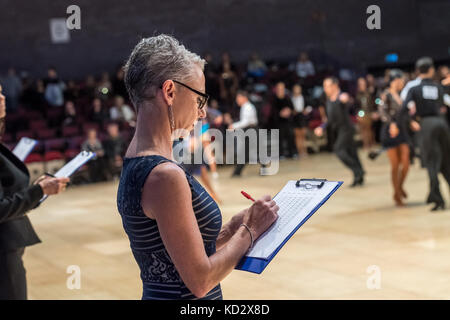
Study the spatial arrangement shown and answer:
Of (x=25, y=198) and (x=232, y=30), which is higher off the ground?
(x=232, y=30)

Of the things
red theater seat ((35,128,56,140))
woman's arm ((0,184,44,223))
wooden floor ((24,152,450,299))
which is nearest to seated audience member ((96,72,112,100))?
red theater seat ((35,128,56,140))

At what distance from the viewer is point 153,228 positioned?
190 centimetres

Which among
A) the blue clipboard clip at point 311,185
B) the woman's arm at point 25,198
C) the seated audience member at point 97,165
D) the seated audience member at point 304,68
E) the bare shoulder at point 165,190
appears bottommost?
the seated audience member at point 97,165

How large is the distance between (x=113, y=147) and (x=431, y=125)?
289 inches

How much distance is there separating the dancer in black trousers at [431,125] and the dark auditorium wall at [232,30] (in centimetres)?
685

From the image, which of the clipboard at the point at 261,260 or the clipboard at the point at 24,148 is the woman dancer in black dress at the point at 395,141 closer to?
the clipboard at the point at 24,148

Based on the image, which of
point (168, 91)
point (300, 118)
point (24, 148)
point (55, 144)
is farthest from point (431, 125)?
point (55, 144)

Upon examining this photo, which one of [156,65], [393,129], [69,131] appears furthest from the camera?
[69,131]

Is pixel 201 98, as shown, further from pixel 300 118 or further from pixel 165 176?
pixel 300 118

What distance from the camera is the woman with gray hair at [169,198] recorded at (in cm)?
182

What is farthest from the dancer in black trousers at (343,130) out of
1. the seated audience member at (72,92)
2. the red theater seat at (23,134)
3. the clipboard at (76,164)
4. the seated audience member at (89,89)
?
the clipboard at (76,164)

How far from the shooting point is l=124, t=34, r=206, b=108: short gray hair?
6.31 feet

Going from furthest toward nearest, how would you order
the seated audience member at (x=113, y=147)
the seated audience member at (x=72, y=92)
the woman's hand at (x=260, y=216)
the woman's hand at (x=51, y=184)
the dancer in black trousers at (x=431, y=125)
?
the seated audience member at (x=72, y=92), the seated audience member at (x=113, y=147), the dancer in black trousers at (x=431, y=125), the woman's hand at (x=51, y=184), the woman's hand at (x=260, y=216)

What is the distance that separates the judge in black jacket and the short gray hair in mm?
1455
